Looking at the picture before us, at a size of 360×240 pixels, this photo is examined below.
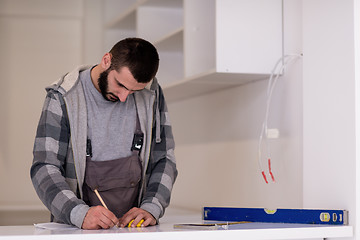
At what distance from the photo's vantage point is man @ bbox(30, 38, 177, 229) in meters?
1.95

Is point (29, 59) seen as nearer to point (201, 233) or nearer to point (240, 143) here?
point (240, 143)

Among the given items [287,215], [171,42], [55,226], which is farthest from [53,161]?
[171,42]

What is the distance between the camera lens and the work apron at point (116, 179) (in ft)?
6.76

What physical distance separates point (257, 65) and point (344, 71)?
2.22 ft

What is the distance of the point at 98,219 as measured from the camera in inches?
68.9

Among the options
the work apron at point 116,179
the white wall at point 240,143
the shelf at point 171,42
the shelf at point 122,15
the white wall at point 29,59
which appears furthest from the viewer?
the white wall at point 29,59

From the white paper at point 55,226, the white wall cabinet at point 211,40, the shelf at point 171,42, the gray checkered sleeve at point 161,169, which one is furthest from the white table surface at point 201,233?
the shelf at point 171,42

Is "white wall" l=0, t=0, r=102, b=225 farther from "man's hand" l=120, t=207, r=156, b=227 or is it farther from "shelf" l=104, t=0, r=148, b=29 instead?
"man's hand" l=120, t=207, r=156, b=227

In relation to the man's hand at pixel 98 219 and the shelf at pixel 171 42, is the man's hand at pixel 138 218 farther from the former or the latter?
the shelf at pixel 171 42

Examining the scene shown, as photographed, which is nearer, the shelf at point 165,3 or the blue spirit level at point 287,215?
the blue spirit level at point 287,215

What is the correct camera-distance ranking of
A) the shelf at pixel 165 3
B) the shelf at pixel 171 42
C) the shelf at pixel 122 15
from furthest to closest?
the shelf at pixel 122 15 → the shelf at pixel 165 3 → the shelf at pixel 171 42

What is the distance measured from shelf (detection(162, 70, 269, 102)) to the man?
48 cm

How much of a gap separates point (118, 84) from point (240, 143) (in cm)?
109

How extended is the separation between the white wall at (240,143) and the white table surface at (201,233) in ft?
1.99
